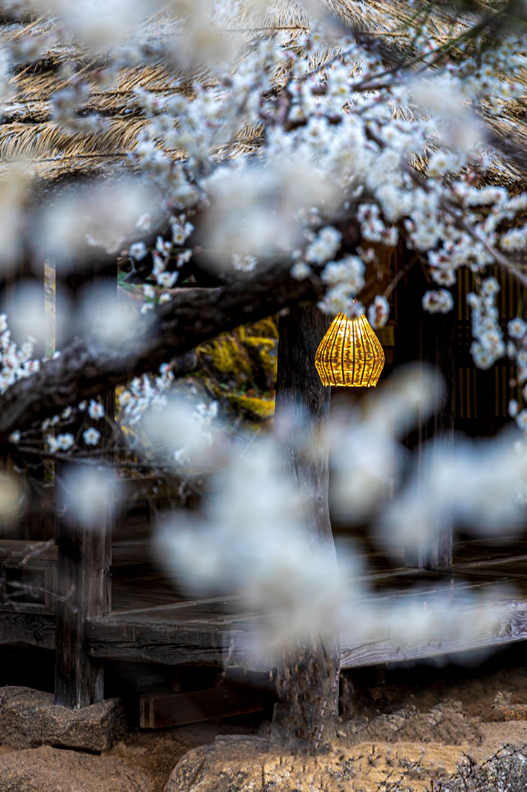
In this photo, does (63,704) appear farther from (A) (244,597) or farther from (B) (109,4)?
(B) (109,4)

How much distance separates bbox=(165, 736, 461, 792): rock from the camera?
12.0ft

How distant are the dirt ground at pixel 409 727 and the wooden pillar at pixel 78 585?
342 millimetres

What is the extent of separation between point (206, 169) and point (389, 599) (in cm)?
246

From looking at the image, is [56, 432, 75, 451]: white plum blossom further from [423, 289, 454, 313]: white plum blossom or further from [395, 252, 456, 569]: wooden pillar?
[395, 252, 456, 569]: wooden pillar

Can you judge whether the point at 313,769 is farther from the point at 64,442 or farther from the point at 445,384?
the point at 445,384

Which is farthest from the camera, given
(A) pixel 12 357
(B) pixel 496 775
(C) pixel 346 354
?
(C) pixel 346 354

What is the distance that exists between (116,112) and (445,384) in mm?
2413

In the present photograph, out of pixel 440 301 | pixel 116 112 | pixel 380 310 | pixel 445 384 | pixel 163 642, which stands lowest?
pixel 163 642

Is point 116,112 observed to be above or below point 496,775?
above

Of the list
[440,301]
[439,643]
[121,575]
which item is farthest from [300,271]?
[121,575]

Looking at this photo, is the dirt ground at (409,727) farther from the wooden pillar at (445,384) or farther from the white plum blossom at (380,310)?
the white plum blossom at (380,310)

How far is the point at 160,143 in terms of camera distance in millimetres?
3826

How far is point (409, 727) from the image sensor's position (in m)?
4.14

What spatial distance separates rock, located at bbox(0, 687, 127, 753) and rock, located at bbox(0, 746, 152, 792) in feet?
0.23
